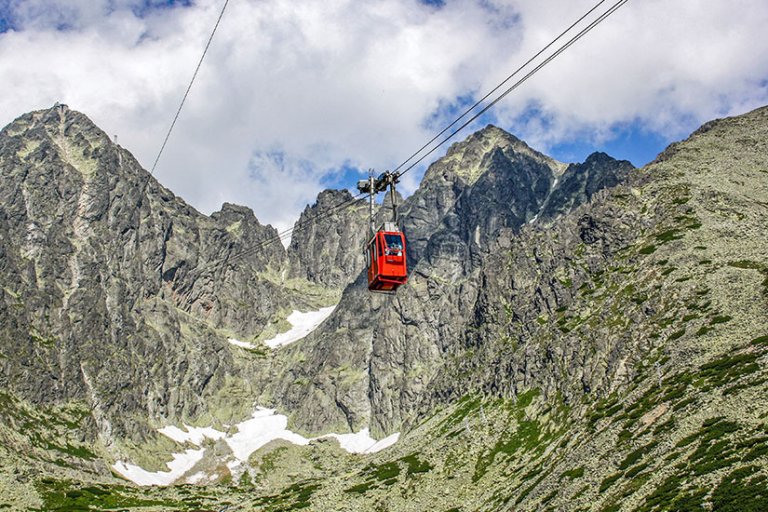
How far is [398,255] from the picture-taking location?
5216cm

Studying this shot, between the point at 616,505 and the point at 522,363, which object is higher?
the point at 522,363

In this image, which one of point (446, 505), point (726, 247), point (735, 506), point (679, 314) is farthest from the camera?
point (726, 247)

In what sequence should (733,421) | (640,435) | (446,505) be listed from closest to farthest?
(733,421) → (640,435) → (446,505)

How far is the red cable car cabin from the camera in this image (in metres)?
51.7

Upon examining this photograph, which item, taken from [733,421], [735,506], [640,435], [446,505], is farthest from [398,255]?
[446,505]

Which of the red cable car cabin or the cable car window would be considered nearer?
the red cable car cabin

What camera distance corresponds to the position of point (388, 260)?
51.6 metres

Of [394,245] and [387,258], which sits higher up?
[394,245]

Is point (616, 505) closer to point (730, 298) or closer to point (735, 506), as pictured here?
point (735, 506)

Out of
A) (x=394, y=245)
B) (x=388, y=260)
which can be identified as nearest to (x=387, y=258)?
(x=388, y=260)

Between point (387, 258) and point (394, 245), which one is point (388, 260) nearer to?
point (387, 258)

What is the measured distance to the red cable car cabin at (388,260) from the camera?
5166 cm

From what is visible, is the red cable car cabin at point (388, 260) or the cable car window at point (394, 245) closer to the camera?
the red cable car cabin at point (388, 260)

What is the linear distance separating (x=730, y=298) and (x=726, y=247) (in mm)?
30024
